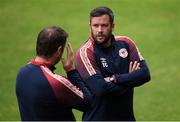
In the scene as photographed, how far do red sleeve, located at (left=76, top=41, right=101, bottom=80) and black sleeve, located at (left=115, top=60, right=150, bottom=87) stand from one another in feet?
0.94

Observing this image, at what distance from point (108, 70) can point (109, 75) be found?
72 mm

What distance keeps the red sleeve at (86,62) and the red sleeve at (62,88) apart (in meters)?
1.12

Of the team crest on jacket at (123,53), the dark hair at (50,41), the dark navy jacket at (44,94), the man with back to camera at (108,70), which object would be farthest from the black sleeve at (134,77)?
the dark hair at (50,41)

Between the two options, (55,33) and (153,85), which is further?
(153,85)

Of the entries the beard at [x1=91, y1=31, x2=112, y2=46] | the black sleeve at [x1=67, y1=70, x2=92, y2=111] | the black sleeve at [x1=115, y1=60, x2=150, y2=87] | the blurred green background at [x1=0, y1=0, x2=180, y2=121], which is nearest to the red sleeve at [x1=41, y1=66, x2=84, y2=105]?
the black sleeve at [x1=67, y1=70, x2=92, y2=111]

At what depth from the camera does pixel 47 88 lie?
5258 millimetres

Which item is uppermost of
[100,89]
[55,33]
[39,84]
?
[55,33]

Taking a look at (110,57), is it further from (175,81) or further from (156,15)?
(156,15)

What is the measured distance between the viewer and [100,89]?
6.36 metres

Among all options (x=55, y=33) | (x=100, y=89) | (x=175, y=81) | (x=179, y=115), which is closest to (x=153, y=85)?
(x=175, y=81)

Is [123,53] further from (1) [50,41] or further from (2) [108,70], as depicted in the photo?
(1) [50,41]

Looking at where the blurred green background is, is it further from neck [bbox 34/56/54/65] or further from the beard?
neck [bbox 34/56/54/65]

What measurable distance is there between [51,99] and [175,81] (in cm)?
737

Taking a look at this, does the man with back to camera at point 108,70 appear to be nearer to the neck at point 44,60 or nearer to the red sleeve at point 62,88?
the red sleeve at point 62,88
